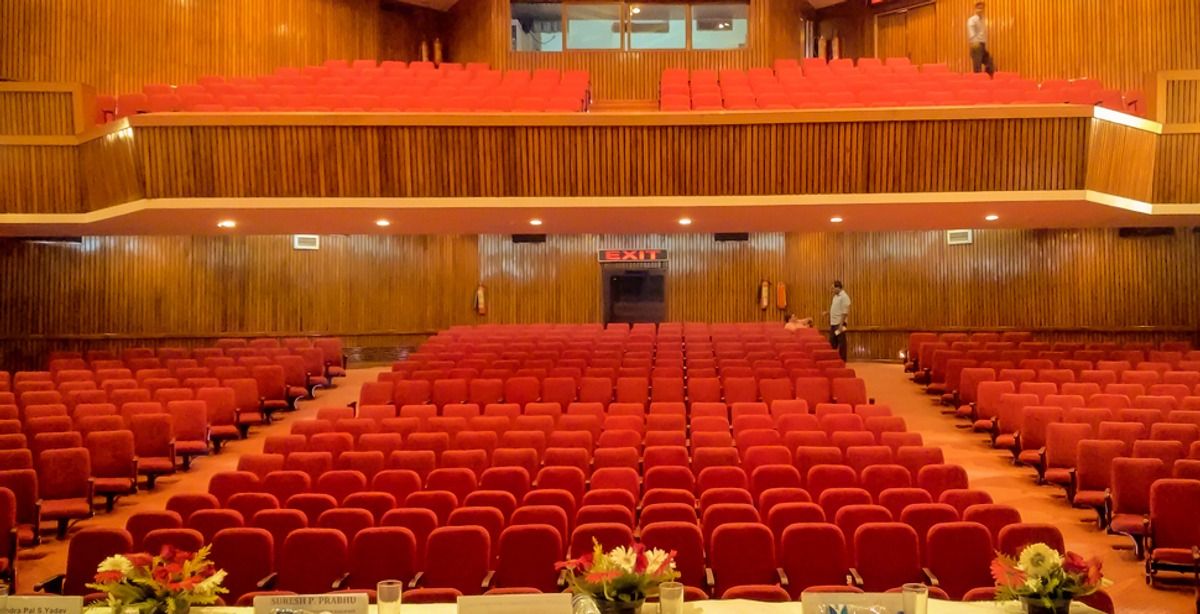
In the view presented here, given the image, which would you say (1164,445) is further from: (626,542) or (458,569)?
(458,569)

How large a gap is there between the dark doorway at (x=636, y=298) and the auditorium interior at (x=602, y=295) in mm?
46

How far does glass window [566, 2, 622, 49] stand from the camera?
16.8m

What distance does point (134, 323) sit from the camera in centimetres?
1501

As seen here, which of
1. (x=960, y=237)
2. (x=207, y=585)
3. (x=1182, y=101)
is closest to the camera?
(x=207, y=585)

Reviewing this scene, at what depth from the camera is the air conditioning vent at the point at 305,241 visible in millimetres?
15641

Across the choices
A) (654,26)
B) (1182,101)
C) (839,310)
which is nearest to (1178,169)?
(1182,101)

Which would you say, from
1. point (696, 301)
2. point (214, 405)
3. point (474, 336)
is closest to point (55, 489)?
point (214, 405)

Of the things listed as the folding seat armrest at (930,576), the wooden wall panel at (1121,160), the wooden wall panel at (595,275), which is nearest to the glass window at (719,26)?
the wooden wall panel at (595,275)

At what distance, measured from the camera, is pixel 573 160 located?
432 inches

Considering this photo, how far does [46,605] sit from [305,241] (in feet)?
42.5

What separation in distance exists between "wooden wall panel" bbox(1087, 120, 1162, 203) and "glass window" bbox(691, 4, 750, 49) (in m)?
7.18

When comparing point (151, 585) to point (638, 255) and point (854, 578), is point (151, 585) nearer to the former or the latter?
point (854, 578)

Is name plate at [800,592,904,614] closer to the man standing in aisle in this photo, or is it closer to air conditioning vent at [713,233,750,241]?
the man standing in aisle

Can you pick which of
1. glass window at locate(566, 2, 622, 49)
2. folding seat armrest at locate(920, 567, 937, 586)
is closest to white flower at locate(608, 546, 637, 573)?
folding seat armrest at locate(920, 567, 937, 586)
